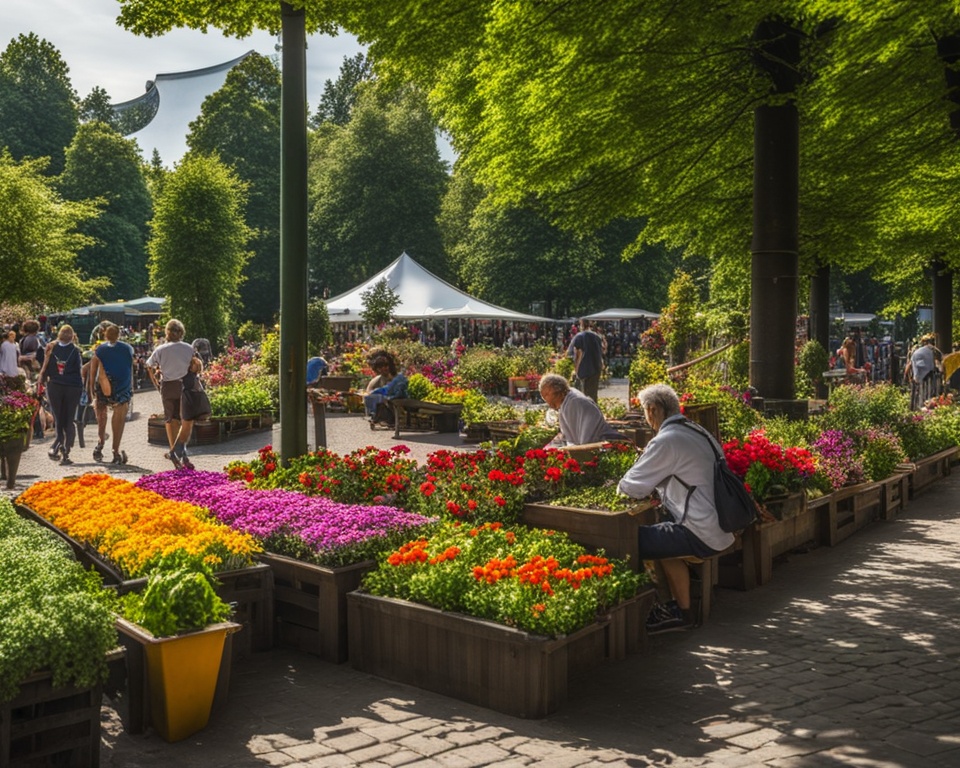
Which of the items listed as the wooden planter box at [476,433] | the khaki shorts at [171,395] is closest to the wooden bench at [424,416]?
the wooden planter box at [476,433]

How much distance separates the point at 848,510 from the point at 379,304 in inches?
848

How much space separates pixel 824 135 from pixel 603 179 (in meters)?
2.91

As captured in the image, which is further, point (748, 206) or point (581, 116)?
point (748, 206)

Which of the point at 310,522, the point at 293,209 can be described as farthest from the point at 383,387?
the point at 310,522

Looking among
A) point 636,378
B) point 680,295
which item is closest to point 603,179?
point 636,378

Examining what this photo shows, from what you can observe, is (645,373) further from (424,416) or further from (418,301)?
(418,301)

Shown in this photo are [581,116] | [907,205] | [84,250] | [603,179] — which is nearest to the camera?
[581,116]

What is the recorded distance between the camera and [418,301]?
30.8 meters

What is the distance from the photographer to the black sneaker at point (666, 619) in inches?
244

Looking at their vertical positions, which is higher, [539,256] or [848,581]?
[539,256]

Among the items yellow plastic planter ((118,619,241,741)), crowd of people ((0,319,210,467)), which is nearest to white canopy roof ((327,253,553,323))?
crowd of people ((0,319,210,467))

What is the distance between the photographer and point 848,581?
762 centimetres

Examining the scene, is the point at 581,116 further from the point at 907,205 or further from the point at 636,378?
the point at 636,378

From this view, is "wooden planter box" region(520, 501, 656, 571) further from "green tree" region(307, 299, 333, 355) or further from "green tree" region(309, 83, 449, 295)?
"green tree" region(309, 83, 449, 295)
